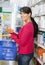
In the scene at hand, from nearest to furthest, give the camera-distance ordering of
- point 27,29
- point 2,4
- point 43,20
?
point 27,29 → point 43,20 → point 2,4

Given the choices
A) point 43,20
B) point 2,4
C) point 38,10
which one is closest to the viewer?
point 43,20

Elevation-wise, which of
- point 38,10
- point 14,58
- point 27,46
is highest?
point 38,10

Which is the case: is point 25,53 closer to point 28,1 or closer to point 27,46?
point 27,46

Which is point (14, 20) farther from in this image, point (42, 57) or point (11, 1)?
point (42, 57)

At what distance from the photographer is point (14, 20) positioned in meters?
4.35

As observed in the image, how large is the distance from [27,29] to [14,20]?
1226 mm

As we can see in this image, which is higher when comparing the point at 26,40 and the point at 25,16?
the point at 25,16

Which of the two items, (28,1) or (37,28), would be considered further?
(28,1)

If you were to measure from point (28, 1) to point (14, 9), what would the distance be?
1.23ft

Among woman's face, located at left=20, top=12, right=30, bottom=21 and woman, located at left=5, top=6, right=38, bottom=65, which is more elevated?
woman's face, located at left=20, top=12, right=30, bottom=21

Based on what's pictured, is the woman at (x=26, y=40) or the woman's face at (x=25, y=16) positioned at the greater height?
the woman's face at (x=25, y=16)

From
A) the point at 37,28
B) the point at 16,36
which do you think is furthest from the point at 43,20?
the point at 16,36

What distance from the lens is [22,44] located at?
3.18 metres

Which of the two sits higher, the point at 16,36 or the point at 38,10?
the point at 38,10
